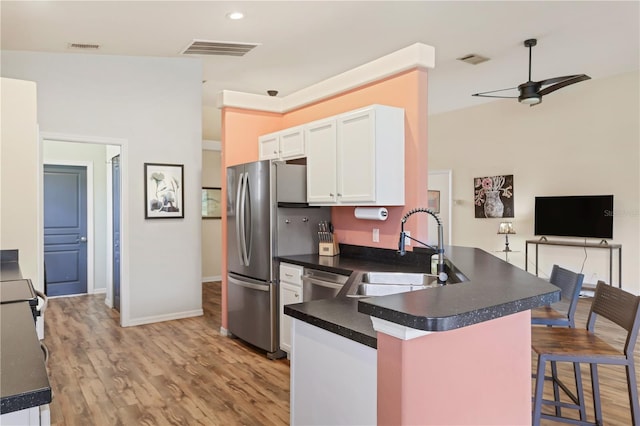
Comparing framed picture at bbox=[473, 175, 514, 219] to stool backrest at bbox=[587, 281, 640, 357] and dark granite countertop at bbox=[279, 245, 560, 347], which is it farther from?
stool backrest at bbox=[587, 281, 640, 357]

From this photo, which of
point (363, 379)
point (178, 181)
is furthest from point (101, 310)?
point (363, 379)

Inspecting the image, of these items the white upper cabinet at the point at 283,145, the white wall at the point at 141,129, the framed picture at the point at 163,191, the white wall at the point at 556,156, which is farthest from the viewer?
the white wall at the point at 556,156

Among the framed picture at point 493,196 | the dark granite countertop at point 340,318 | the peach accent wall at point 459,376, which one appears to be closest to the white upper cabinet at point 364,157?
the dark granite countertop at point 340,318

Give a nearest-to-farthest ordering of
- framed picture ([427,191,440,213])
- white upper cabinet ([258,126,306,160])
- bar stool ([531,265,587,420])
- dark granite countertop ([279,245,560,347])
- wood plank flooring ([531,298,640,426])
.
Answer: dark granite countertop ([279,245,560,347]) → bar stool ([531,265,587,420]) → wood plank flooring ([531,298,640,426]) → white upper cabinet ([258,126,306,160]) → framed picture ([427,191,440,213])

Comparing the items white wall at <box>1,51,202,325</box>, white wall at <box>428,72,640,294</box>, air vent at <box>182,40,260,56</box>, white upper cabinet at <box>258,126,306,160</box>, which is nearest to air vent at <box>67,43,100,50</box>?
white wall at <box>1,51,202,325</box>

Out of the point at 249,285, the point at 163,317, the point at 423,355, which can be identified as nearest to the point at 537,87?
the point at 249,285

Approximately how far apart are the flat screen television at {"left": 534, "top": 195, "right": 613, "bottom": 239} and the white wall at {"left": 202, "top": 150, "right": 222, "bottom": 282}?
17.5ft

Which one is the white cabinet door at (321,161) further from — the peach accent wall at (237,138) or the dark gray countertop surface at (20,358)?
the dark gray countertop surface at (20,358)

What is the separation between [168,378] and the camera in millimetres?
3574

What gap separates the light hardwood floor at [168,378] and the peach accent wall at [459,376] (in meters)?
1.35

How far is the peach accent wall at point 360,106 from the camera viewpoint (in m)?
3.56

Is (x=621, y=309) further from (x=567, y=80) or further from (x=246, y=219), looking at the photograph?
(x=567, y=80)

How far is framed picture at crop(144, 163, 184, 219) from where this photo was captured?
532cm

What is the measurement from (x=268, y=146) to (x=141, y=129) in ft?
5.34
